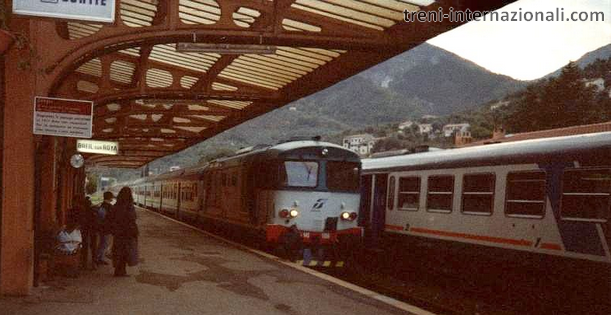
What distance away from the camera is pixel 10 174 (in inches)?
342

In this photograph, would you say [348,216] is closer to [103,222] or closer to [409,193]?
[409,193]

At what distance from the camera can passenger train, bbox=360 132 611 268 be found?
32.8ft

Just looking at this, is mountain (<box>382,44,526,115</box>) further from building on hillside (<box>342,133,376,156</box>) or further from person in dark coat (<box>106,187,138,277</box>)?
person in dark coat (<box>106,187,138,277</box>)

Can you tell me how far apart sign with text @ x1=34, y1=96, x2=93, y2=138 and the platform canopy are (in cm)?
41

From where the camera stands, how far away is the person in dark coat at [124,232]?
11.5 m

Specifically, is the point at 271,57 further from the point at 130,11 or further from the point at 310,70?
the point at 130,11

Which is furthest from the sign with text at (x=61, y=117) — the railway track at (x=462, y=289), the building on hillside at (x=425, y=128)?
the building on hillside at (x=425, y=128)

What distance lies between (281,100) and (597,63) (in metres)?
59.4

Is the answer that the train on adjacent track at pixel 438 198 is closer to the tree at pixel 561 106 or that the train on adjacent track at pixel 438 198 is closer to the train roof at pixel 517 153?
the train roof at pixel 517 153

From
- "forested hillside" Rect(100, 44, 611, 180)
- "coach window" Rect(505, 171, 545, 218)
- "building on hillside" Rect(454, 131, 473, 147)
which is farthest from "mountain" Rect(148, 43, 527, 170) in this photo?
"coach window" Rect(505, 171, 545, 218)

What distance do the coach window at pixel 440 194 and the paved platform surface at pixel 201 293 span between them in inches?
123

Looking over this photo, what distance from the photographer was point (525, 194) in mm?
11398

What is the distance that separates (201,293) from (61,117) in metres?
3.11

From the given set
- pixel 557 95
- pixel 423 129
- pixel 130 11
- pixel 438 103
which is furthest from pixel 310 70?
pixel 438 103
